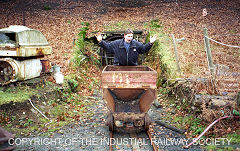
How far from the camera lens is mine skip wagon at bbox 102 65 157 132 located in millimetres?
4883

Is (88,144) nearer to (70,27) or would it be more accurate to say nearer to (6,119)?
(6,119)

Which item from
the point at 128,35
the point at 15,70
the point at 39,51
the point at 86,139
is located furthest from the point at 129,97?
the point at 15,70

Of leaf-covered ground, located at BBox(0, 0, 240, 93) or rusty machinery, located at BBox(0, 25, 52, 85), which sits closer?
rusty machinery, located at BBox(0, 25, 52, 85)

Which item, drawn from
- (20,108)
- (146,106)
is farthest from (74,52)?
(146,106)

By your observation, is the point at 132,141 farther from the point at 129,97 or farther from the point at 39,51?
the point at 39,51

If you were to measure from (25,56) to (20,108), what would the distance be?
1.66 meters

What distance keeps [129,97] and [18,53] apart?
3.79 m

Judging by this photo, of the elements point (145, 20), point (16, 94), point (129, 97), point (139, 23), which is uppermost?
point (145, 20)

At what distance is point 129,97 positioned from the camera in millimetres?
6145

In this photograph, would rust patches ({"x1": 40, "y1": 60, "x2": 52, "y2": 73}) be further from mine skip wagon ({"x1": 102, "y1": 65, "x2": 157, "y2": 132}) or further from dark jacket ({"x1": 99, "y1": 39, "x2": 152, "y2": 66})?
mine skip wagon ({"x1": 102, "y1": 65, "x2": 157, "y2": 132})

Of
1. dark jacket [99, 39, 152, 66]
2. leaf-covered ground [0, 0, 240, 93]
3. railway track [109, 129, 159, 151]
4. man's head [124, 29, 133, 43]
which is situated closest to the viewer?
railway track [109, 129, 159, 151]

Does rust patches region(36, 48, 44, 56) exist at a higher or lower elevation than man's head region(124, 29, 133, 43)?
lower

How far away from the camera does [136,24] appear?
17.0 meters

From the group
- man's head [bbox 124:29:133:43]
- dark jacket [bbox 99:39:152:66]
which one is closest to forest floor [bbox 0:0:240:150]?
dark jacket [bbox 99:39:152:66]
